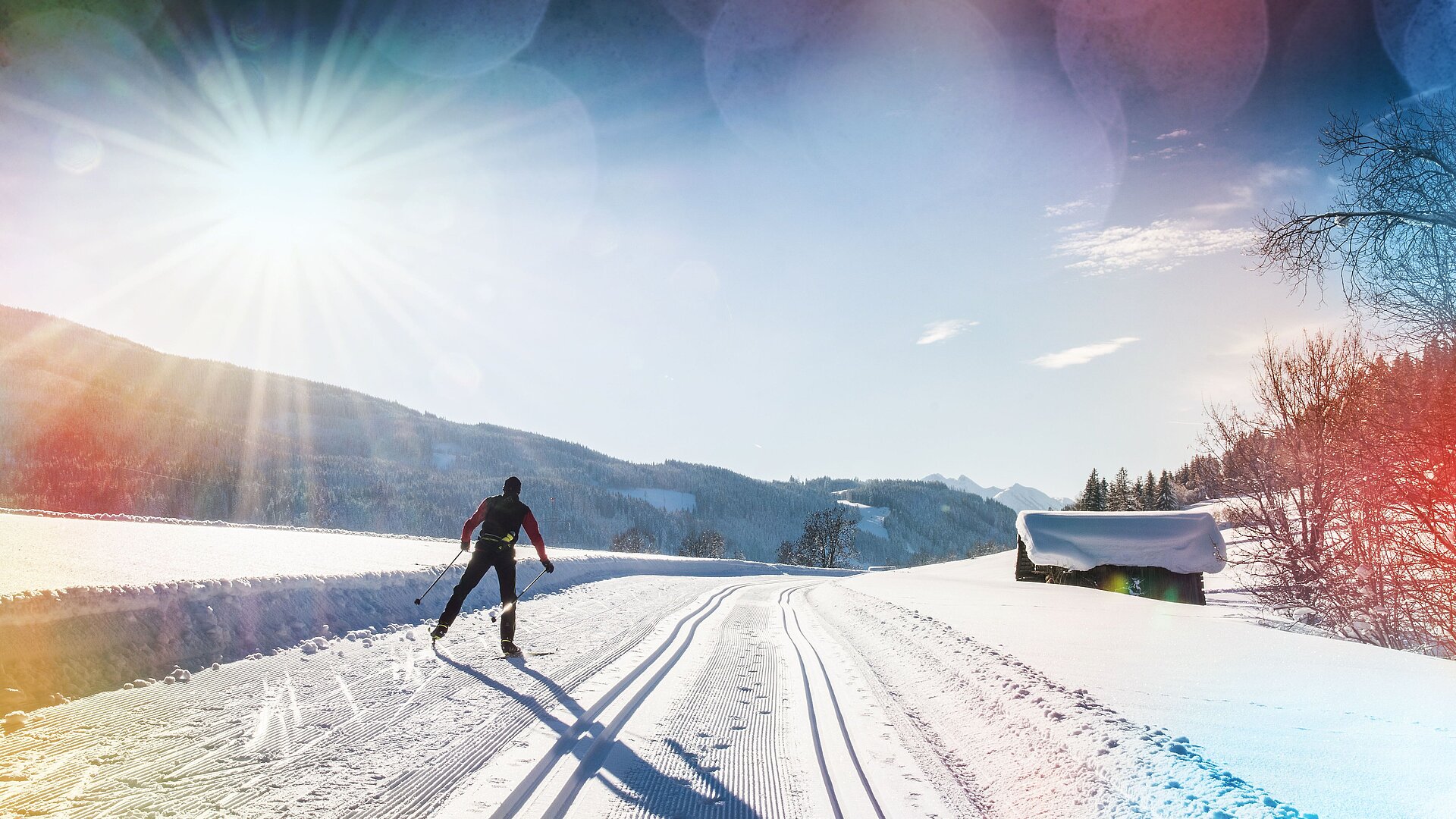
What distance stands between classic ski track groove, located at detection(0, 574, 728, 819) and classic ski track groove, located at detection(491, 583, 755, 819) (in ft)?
1.18

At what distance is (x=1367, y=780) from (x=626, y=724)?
4261 mm

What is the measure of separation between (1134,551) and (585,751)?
1057 inches

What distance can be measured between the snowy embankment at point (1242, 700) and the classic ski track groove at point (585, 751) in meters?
2.55

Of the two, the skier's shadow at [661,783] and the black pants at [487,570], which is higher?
the black pants at [487,570]

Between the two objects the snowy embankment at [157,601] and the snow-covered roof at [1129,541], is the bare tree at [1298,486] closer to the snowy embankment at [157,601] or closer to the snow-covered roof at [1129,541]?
the snow-covered roof at [1129,541]

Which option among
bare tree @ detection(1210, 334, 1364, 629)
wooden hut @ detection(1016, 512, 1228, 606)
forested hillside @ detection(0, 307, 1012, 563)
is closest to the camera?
bare tree @ detection(1210, 334, 1364, 629)

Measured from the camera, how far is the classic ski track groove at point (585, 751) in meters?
3.53

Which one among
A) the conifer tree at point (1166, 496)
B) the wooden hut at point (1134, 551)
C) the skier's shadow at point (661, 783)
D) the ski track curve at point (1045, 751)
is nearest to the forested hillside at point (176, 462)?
the wooden hut at point (1134, 551)

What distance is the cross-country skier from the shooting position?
26.9 ft

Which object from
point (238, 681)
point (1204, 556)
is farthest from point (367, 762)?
point (1204, 556)

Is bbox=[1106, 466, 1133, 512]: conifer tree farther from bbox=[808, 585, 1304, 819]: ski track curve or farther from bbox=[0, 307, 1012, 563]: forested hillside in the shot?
bbox=[0, 307, 1012, 563]: forested hillside

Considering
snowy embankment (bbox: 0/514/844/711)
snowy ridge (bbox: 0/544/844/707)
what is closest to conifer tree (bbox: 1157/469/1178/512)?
snowy embankment (bbox: 0/514/844/711)

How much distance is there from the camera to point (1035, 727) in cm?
492

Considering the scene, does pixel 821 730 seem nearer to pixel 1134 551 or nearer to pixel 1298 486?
pixel 1298 486
